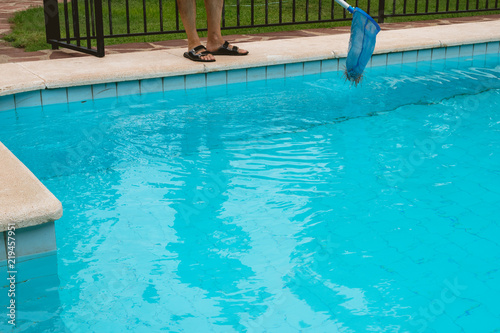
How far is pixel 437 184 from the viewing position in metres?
3.30

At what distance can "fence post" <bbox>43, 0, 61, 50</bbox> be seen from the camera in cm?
523

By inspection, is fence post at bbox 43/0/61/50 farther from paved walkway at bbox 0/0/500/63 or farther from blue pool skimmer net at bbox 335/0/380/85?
blue pool skimmer net at bbox 335/0/380/85

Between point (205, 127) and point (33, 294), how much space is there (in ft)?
6.72

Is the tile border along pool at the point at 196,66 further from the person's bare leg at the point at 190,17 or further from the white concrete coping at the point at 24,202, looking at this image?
the white concrete coping at the point at 24,202

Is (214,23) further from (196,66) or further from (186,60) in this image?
(196,66)

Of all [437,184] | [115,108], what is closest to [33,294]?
[437,184]

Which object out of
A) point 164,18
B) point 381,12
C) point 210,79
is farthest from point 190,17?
point 381,12

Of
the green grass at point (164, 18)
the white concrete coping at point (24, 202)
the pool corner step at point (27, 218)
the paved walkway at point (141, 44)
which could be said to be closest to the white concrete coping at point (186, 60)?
the paved walkway at point (141, 44)

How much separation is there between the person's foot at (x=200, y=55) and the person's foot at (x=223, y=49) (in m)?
0.18

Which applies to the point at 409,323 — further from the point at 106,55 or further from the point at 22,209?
the point at 106,55

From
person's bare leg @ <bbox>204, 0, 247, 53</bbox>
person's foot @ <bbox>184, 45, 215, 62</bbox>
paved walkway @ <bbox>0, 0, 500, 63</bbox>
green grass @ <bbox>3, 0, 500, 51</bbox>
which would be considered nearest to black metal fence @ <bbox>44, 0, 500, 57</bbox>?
green grass @ <bbox>3, 0, 500, 51</bbox>

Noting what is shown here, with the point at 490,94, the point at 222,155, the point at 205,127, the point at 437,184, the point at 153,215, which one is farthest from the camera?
the point at 490,94

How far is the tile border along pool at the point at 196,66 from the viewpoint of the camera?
4312 mm

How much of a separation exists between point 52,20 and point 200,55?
1.39m
